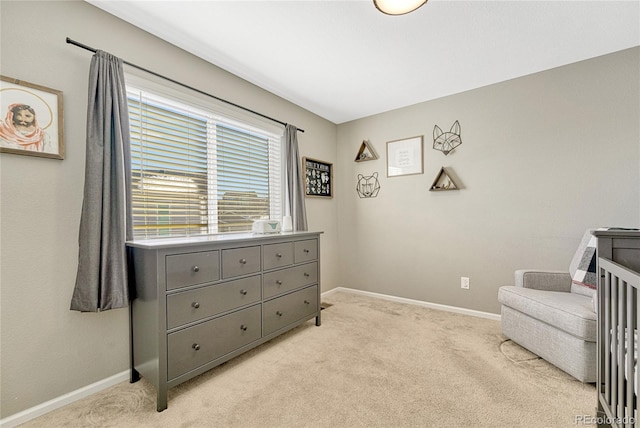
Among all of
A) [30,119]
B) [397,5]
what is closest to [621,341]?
[397,5]

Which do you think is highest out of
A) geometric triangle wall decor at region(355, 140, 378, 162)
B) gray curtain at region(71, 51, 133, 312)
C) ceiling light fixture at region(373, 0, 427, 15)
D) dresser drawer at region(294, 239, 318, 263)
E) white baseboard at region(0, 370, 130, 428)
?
ceiling light fixture at region(373, 0, 427, 15)

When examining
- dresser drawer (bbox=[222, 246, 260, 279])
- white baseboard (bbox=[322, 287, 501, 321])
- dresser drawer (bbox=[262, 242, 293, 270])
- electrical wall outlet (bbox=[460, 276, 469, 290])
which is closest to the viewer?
dresser drawer (bbox=[222, 246, 260, 279])

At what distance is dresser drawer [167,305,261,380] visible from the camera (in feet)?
5.28

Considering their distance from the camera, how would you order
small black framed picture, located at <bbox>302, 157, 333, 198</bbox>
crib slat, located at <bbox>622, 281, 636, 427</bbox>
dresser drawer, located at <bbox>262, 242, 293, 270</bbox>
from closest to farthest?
crib slat, located at <bbox>622, 281, 636, 427</bbox> < dresser drawer, located at <bbox>262, 242, 293, 270</bbox> < small black framed picture, located at <bbox>302, 157, 333, 198</bbox>

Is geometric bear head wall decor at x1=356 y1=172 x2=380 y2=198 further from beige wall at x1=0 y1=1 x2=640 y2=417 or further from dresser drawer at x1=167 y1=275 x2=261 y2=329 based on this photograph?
dresser drawer at x1=167 y1=275 x2=261 y2=329

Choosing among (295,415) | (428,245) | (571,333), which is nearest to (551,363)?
(571,333)

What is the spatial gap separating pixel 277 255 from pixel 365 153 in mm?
2064

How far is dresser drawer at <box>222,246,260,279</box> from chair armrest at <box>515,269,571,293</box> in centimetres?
219

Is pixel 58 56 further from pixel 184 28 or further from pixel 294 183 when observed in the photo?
pixel 294 183

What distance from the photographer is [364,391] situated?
1.66 meters

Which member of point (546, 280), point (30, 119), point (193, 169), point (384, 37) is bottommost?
point (546, 280)

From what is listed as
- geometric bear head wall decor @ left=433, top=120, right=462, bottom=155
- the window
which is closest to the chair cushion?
geometric bear head wall decor @ left=433, top=120, right=462, bottom=155

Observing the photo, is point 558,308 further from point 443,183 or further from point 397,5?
point 397,5

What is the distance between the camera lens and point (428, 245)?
10.5 feet
